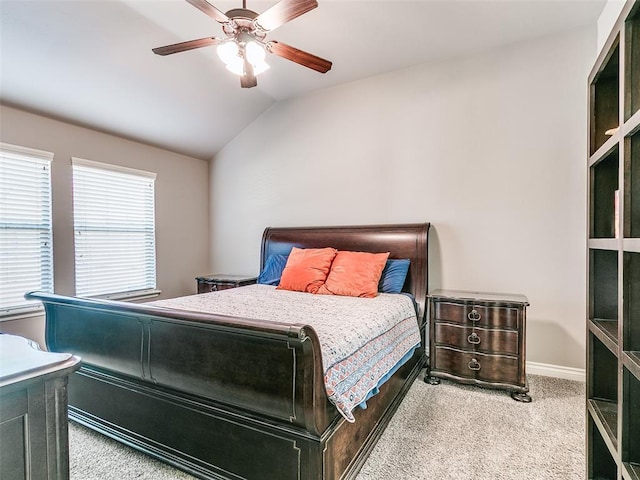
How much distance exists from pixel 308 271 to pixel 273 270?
73cm

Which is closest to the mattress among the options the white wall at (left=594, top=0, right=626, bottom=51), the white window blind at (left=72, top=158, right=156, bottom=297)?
the white window blind at (left=72, top=158, right=156, bottom=297)

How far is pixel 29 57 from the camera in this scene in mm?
2678

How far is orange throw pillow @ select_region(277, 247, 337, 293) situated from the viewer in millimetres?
3248

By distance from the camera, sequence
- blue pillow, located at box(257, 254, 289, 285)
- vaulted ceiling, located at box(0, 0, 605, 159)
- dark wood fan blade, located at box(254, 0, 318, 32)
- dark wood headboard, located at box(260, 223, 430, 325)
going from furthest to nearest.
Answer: blue pillow, located at box(257, 254, 289, 285)
dark wood headboard, located at box(260, 223, 430, 325)
vaulted ceiling, located at box(0, 0, 605, 159)
dark wood fan blade, located at box(254, 0, 318, 32)

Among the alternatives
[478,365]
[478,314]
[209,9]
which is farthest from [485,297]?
[209,9]

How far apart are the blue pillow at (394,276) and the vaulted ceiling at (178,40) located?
80.6 inches

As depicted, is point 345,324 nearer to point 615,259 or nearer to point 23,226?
point 615,259

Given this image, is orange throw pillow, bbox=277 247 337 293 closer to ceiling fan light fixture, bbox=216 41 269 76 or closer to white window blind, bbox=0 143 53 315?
ceiling fan light fixture, bbox=216 41 269 76

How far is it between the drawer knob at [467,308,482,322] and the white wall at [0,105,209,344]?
3619 mm

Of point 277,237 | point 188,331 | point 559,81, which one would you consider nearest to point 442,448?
point 188,331

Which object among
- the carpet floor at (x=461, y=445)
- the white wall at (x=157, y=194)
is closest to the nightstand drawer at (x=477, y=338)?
the carpet floor at (x=461, y=445)

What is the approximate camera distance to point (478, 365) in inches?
109

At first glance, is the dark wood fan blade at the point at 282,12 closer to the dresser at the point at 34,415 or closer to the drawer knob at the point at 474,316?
the dresser at the point at 34,415

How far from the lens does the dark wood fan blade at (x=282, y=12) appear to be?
70.7 inches
